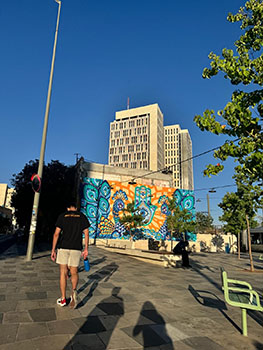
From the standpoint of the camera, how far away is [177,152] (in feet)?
395

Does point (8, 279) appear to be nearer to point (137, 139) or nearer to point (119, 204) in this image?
point (119, 204)

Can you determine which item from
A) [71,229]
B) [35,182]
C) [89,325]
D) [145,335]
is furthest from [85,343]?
[35,182]

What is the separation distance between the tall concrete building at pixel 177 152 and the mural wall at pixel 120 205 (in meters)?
83.4

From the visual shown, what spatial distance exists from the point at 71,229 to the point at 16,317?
1.49m

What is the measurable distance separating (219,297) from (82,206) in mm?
24788

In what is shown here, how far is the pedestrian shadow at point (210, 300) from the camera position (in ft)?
14.6

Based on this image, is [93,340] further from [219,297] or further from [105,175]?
[105,175]

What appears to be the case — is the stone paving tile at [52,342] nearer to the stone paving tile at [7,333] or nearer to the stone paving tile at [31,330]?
the stone paving tile at [31,330]

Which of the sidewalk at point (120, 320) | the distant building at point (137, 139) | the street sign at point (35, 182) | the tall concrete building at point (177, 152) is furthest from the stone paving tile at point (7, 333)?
the tall concrete building at point (177, 152)

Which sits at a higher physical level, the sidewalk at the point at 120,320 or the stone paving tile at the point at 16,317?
the stone paving tile at the point at 16,317

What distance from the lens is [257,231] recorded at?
32500 mm

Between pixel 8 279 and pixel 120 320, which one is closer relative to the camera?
pixel 120 320

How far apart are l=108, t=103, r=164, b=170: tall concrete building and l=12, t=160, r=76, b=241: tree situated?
2627 inches

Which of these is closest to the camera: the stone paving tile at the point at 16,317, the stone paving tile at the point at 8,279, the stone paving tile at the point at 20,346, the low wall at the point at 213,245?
the stone paving tile at the point at 20,346
